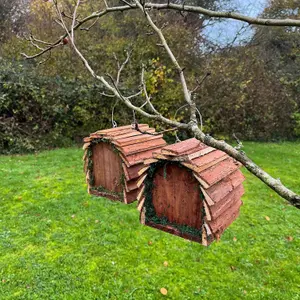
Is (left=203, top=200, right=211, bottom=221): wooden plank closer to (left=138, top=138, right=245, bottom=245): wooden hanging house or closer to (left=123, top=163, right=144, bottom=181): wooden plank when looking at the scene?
(left=138, top=138, right=245, bottom=245): wooden hanging house

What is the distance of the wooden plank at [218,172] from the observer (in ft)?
3.89

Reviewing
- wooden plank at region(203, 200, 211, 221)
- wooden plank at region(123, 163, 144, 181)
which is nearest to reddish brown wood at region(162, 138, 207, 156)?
wooden plank at region(203, 200, 211, 221)

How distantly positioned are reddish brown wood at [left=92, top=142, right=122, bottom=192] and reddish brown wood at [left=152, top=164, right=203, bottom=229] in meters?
0.30

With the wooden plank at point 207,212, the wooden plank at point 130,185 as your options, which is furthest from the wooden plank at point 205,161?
the wooden plank at point 130,185

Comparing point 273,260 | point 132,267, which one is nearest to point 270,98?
point 273,260

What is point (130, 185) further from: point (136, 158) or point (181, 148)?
point (181, 148)

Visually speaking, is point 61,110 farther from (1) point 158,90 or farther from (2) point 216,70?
(2) point 216,70

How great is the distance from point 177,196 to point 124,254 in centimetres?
211

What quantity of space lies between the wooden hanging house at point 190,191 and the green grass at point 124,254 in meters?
1.57

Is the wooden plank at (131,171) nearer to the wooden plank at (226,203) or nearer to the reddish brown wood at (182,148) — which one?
the reddish brown wood at (182,148)

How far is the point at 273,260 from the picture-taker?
323 cm

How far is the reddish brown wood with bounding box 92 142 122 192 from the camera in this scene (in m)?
1.64

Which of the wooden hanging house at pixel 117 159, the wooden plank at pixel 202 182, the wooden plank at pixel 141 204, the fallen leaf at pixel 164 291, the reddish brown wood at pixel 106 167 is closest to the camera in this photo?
the wooden plank at pixel 202 182

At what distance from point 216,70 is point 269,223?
5.35 m
